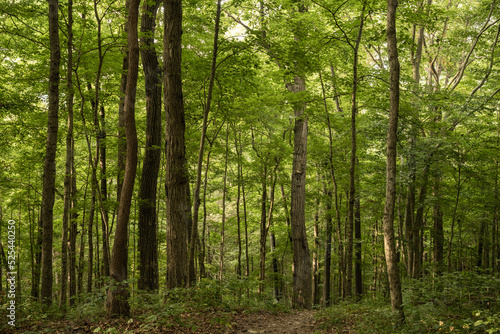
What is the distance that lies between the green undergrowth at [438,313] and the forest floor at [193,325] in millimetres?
481

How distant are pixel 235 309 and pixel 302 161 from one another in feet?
20.5

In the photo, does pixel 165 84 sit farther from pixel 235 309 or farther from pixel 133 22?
pixel 235 309

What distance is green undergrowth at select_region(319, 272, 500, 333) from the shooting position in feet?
17.6

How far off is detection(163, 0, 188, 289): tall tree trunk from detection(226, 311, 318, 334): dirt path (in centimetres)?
164

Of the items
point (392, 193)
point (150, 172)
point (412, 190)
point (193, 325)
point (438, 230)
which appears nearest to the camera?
point (193, 325)

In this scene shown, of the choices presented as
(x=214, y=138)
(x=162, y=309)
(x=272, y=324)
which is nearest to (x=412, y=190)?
(x=272, y=324)

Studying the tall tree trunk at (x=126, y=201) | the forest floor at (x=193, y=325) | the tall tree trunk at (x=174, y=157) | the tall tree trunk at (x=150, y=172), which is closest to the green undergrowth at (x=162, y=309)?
the forest floor at (x=193, y=325)

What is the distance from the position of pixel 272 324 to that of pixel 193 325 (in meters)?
3.20

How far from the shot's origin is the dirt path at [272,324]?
677 cm

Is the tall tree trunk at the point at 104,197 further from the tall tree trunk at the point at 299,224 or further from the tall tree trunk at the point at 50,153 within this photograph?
the tall tree trunk at the point at 299,224

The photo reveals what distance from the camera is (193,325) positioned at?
210 inches

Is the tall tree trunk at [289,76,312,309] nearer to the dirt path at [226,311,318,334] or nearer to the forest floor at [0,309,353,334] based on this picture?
the dirt path at [226,311,318,334]

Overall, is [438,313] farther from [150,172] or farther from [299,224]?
[150,172]


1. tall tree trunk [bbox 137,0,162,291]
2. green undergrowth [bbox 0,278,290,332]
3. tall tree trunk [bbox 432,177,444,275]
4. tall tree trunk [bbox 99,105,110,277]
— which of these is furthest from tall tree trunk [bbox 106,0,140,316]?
tall tree trunk [bbox 432,177,444,275]
